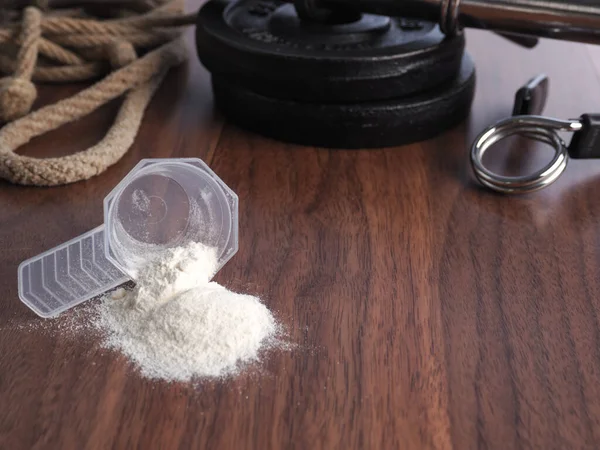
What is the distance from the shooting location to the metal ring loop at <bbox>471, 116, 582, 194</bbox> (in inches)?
20.6

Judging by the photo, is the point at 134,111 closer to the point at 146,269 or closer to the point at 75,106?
the point at 75,106

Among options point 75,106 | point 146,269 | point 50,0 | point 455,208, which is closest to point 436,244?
point 455,208

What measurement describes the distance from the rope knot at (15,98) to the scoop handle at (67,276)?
7.1 inches

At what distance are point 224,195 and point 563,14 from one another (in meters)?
0.28

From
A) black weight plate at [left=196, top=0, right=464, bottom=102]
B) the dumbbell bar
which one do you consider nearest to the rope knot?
black weight plate at [left=196, top=0, right=464, bottom=102]

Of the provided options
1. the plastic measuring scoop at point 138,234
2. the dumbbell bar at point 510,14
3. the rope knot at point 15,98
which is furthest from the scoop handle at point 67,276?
the dumbbell bar at point 510,14

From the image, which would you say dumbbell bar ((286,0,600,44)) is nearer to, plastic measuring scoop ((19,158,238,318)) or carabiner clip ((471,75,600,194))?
carabiner clip ((471,75,600,194))

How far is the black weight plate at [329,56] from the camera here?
1.84 ft

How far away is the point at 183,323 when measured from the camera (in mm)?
404

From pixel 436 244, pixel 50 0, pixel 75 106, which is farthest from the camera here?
pixel 50 0

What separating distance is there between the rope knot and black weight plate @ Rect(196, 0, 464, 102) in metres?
0.14

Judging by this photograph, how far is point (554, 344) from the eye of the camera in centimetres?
41

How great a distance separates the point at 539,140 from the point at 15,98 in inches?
15.8

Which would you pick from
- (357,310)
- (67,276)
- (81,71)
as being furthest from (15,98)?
(357,310)
